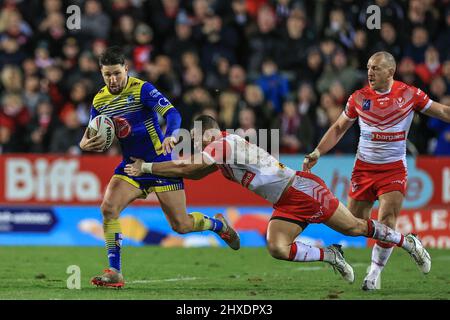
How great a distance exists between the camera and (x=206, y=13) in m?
18.7

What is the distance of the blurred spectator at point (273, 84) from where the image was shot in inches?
689

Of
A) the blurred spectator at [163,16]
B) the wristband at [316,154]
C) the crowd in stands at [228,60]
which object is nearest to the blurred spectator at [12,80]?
the crowd in stands at [228,60]

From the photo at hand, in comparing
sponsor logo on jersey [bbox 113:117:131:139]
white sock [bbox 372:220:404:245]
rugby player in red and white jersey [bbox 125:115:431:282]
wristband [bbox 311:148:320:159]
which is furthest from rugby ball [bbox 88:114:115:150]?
white sock [bbox 372:220:404:245]

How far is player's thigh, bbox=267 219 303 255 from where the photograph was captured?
9.84 meters

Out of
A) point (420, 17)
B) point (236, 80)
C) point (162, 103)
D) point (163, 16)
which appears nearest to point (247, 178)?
point (162, 103)

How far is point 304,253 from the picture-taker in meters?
9.95

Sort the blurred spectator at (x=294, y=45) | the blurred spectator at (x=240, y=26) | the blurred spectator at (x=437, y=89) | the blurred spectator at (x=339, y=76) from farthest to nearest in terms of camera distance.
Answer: the blurred spectator at (x=240, y=26)
the blurred spectator at (x=294, y=45)
the blurred spectator at (x=339, y=76)
the blurred spectator at (x=437, y=89)

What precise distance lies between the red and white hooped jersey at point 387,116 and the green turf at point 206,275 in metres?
1.43

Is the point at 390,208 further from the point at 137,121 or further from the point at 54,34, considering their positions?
→ the point at 54,34

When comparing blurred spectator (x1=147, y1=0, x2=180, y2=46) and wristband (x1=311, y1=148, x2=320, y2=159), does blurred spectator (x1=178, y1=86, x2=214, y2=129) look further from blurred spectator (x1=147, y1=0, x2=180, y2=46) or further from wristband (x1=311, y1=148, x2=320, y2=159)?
wristband (x1=311, y1=148, x2=320, y2=159)

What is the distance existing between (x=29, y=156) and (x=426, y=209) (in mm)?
6313

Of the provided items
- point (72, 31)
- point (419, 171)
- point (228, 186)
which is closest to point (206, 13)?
point (72, 31)

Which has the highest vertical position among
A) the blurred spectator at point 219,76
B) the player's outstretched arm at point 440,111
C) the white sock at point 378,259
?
the blurred spectator at point 219,76

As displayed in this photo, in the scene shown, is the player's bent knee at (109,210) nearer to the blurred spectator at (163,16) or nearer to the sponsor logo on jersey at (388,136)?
the sponsor logo on jersey at (388,136)
